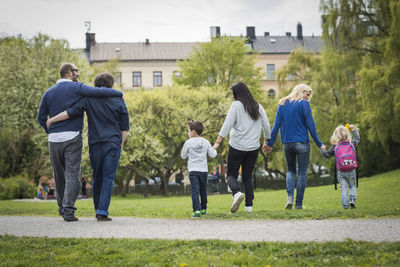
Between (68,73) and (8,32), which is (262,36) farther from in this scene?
(68,73)

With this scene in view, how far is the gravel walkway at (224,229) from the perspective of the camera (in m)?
6.03

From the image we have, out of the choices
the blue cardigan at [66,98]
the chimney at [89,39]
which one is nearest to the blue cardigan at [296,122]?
the blue cardigan at [66,98]

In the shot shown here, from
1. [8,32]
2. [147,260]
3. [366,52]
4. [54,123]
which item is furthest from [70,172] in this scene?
[8,32]

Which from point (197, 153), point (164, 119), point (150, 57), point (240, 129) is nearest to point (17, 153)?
point (164, 119)

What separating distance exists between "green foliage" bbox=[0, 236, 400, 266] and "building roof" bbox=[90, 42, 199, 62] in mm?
72828

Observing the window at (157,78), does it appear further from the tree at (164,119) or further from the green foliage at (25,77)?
the tree at (164,119)

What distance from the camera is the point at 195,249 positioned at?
5.49m

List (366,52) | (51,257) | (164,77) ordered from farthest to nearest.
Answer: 1. (164,77)
2. (366,52)
3. (51,257)

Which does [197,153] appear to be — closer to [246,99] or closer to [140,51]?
[246,99]

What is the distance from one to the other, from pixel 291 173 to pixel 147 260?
558cm

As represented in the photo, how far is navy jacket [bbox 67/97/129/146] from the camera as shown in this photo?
8539 millimetres

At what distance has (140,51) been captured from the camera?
80.6 metres

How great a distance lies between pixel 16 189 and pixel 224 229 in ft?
81.9

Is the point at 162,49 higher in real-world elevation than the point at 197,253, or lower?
higher
